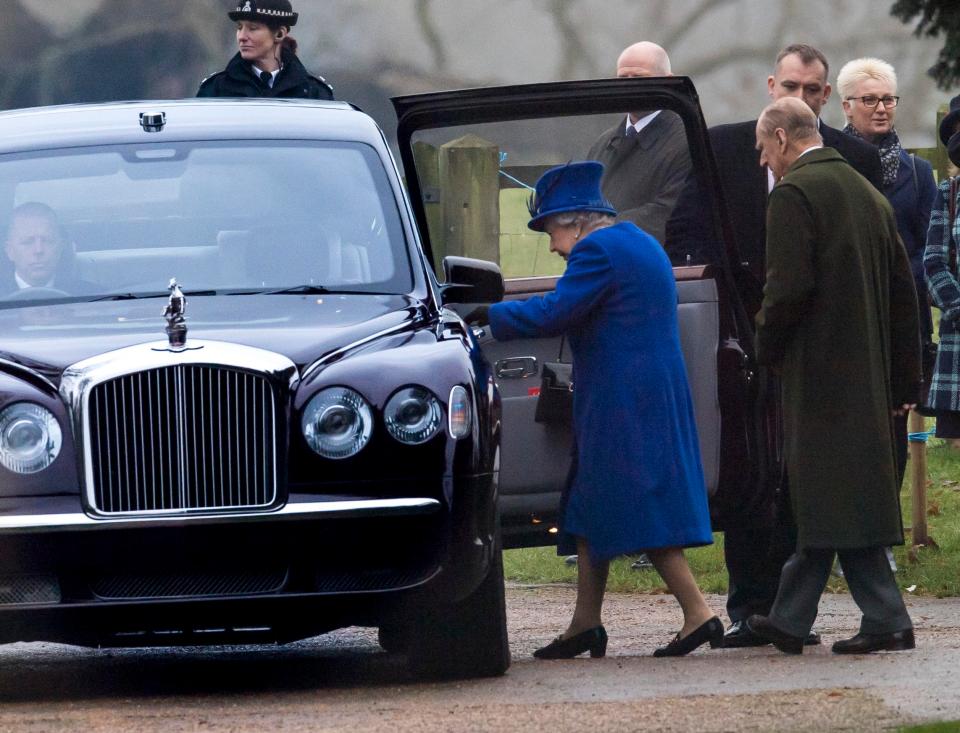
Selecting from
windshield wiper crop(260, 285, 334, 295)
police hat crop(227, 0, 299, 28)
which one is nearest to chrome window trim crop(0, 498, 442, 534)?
windshield wiper crop(260, 285, 334, 295)

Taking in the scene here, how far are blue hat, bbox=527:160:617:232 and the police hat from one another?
2457 millimetres

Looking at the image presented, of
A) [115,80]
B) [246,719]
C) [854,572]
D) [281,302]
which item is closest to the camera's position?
[246,719]

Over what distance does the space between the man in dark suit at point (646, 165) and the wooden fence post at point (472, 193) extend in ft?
9.80

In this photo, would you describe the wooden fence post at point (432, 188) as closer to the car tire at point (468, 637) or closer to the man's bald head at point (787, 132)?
the man's bald head at point (787, 132)

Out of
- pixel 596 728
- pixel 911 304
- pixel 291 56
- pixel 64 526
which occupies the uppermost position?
pixel 291 56

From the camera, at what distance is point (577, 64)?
11211 millimetres

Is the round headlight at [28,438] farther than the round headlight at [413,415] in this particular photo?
No

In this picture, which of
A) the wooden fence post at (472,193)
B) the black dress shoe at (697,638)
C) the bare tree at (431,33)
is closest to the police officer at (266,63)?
the wooden fence post at (472,193)

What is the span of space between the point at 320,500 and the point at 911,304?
2367 mm

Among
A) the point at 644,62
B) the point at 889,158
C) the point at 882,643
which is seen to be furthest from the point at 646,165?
the point at 889,158

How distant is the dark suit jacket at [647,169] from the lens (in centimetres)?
753

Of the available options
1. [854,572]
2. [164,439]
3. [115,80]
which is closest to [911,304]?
[854,572]

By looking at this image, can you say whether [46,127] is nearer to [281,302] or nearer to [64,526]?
[281,302]

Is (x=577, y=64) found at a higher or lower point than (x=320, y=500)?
higher
